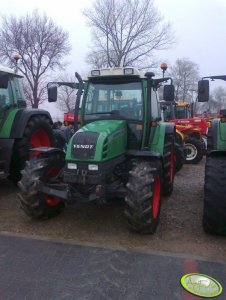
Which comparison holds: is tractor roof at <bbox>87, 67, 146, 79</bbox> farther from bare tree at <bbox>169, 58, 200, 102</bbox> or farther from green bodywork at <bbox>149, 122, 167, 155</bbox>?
bare tree at <bbox>169, 58, 200, 102</bbox>

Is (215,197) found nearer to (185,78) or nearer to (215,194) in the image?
(215,194)

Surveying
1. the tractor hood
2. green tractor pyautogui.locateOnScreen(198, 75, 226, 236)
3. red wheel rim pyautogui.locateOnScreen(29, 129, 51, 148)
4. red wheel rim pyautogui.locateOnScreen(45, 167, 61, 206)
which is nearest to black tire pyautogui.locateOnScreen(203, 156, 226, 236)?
green tractor pyautogui.locateOnScreen(198, 75, 226, 236)

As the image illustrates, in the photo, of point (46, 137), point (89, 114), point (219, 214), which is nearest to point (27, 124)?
point (46, 137)

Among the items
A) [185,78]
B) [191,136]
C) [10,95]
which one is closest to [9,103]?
[10,95]

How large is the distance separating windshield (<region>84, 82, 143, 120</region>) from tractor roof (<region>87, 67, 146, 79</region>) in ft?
0.53

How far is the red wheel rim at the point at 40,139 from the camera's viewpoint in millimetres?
7664

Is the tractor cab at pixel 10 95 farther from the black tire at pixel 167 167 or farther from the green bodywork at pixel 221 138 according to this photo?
the green bodywork at pixel 221 138

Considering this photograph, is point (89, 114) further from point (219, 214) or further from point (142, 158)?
point (219, 214)

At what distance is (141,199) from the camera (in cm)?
447

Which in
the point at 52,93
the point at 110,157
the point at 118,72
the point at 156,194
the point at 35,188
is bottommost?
the point at 156,194

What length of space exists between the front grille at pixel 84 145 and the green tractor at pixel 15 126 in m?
2.28

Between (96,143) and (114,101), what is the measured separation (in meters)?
1.11

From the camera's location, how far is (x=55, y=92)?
5949 millimetres

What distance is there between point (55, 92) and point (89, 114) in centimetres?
78
